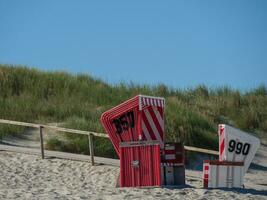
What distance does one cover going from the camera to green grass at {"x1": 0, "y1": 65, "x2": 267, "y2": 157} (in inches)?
904

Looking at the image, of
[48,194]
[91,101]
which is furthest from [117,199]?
[91,101]

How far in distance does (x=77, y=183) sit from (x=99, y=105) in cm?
900

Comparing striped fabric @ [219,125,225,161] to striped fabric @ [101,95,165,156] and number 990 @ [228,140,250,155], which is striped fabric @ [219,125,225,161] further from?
striped fabric @ [101,95,165,156]

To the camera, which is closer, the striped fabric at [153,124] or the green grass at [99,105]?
the striped fabric at [153,124]

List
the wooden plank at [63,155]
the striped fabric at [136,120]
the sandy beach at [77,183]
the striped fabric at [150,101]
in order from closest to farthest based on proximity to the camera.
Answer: the sandy beach at [77,183], the striped fabric at [150,101], the striped fabric at [136,120], the wooden plank at [63,155]

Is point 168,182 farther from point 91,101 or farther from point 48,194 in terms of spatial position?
point 91,101

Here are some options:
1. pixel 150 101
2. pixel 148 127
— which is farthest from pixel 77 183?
pixel 150 101

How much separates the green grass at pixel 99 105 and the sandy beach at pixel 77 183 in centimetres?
228

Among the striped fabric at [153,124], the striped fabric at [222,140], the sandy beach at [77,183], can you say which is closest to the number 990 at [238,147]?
the striped fabric at [222,140]

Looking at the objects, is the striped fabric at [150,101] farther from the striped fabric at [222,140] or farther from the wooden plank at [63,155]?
the wooden plank at [63,155]

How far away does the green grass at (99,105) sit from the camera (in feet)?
75.3

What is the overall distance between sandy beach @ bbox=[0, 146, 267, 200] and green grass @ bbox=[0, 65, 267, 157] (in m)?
2.28

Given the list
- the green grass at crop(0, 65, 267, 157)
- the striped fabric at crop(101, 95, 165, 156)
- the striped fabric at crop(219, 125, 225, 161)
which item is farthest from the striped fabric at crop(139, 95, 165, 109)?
the green grass at crop(0, 65, 267, 157)

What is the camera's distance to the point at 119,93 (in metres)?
27.4
